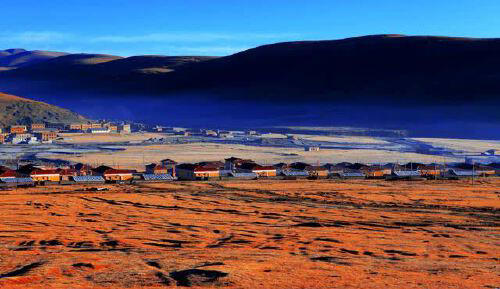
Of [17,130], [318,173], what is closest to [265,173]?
[318,173]

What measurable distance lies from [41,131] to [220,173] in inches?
3030

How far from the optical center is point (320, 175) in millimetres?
65438

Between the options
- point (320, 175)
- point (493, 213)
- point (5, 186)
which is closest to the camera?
point (493, 213)

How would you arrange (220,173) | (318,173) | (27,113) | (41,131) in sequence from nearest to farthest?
(220,173), (318,173), (41,131), (27,113)

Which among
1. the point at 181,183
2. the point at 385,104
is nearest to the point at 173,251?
the point at 181,183

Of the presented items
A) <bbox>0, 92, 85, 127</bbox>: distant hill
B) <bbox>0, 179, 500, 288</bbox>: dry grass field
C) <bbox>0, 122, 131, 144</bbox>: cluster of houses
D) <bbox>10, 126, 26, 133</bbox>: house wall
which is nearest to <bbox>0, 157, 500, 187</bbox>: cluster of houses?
<bbox>0, 179, 500, 288</bbox>: dry grass field

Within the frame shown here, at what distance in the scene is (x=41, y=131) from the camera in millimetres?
131750

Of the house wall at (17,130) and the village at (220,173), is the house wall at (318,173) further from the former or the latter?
the house wall at (17,130)

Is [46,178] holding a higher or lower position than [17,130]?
lower

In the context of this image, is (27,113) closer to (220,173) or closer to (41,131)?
(41,131)

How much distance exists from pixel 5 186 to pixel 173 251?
1141 inches

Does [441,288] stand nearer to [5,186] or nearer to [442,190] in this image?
[442,190]

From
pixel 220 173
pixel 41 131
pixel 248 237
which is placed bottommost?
pixel 248 237

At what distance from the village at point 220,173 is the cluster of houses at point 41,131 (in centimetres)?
5374
